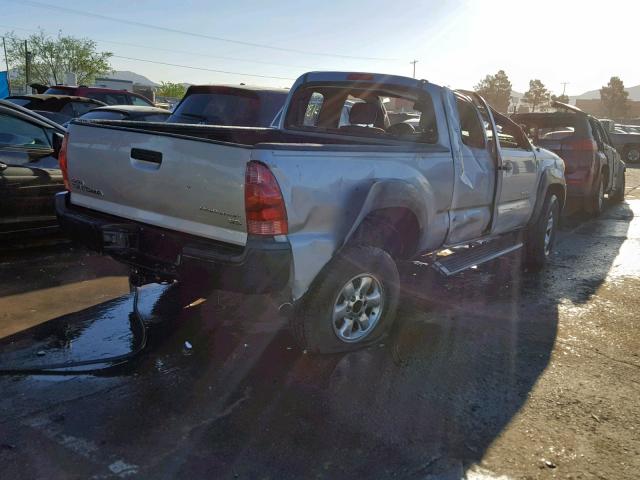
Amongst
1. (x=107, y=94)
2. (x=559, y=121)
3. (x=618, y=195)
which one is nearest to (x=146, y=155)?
(x=559, y=121)

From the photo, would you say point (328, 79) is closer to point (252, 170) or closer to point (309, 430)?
point (252, 170)

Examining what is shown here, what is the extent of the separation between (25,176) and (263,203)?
374 centimetres

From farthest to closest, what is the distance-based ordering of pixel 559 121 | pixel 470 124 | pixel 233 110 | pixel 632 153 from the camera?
pixel 632 153 → pixel 559 121 → pixel 233 110 → pixel 470 124

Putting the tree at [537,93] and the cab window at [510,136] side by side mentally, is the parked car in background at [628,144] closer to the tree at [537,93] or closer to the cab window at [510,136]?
the cab window at [510,136]

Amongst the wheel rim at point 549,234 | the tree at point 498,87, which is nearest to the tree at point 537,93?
the tree at point 498,87

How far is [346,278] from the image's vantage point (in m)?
3.67

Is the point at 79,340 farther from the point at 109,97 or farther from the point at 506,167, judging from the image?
the point at 109,97

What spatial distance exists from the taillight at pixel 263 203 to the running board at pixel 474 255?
1.90 metres

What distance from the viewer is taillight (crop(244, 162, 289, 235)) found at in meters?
3.15

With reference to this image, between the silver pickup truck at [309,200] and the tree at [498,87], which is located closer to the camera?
the silver pickup truck at [309,200]

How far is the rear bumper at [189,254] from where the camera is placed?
10.5 ft

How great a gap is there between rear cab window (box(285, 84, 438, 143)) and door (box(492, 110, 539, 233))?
0.99 meters

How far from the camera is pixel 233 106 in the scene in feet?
24.8

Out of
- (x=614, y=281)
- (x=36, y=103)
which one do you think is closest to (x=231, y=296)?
(x=614, y=281)
